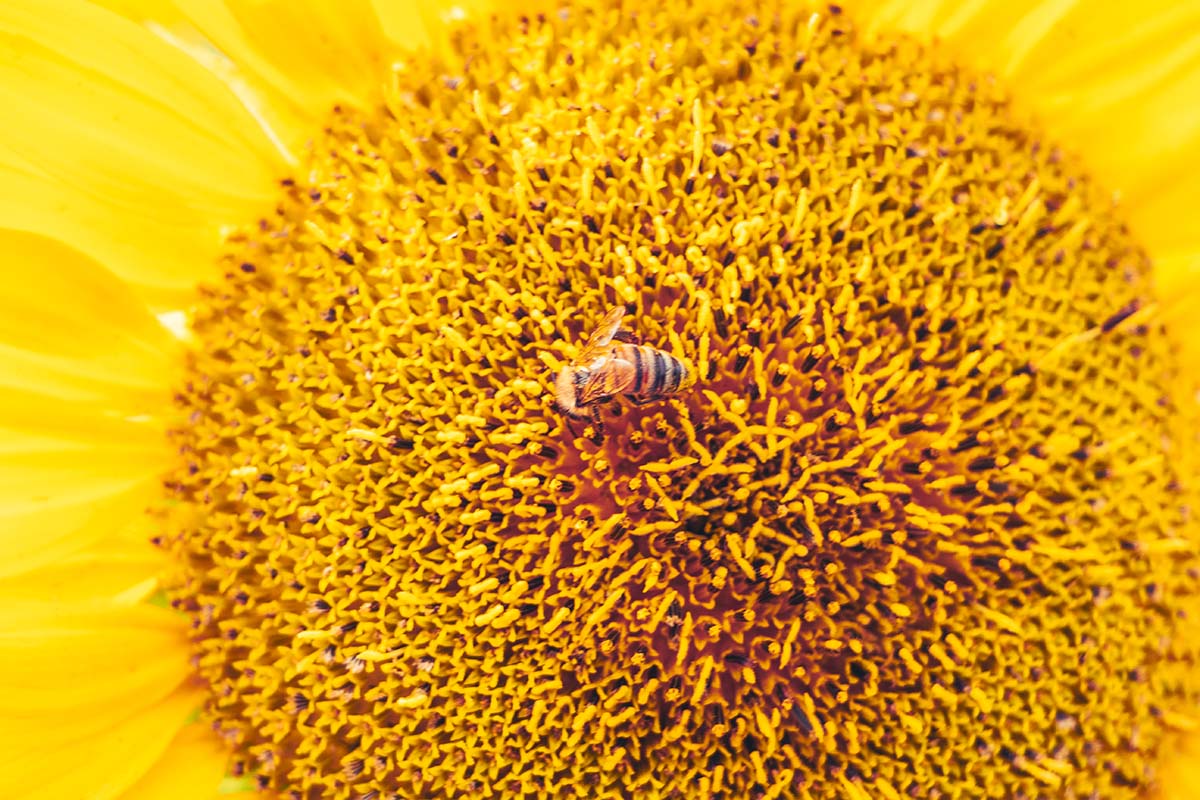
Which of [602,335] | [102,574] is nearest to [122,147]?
[102,574]

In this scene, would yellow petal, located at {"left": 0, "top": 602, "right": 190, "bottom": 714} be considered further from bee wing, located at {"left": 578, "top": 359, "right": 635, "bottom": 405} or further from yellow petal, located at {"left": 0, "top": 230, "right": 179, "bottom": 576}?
bee wing, located at {"left": 578, "top": 359, "right": 635, "bottom": 405}

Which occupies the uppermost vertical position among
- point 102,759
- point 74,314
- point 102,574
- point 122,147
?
point 122,147

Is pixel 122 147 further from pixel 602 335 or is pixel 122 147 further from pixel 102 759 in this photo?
pixel 102 759

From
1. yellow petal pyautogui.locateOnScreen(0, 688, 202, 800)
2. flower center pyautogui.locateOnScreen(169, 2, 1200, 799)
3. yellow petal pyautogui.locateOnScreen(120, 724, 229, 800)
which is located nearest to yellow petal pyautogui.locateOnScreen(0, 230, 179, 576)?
flower center pyautogui.locateOnScreen(169, 2, 1200, 799)

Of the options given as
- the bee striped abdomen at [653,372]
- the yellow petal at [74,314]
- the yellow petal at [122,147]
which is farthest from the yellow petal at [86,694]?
the bee striped abdomen at [653,372]

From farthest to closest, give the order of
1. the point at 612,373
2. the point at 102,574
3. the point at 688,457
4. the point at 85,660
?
the point at 102,574 < the point at 85,660 < the point at 688,457 < the point at 612,373

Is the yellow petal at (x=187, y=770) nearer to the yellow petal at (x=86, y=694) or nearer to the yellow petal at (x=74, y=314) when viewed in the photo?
the yellow petal at (x=86, y=694)

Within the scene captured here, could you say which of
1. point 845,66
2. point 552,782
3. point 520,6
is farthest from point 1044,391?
point 520,6
